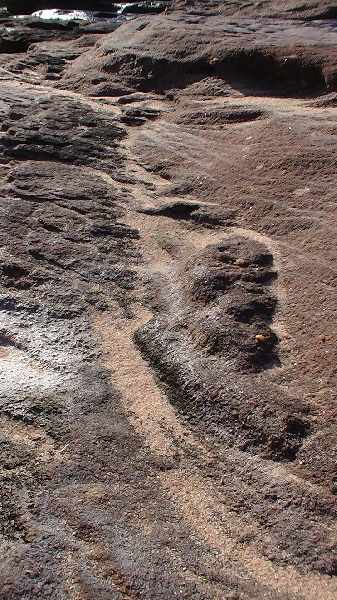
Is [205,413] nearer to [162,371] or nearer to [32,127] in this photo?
[162,371]

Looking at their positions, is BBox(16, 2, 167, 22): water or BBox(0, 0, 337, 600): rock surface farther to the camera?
BBox(16, 2, 167, 22): water

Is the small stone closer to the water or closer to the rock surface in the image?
the rock surface

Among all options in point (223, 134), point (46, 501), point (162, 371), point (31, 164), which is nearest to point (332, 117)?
point (223, 134)

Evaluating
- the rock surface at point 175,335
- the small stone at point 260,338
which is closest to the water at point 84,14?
the rock surface at point 175,335

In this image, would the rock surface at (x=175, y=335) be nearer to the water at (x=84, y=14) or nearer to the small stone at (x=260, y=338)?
the small stone at (x=260, y=338)

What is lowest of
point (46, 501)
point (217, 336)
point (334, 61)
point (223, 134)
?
point (46, 501)

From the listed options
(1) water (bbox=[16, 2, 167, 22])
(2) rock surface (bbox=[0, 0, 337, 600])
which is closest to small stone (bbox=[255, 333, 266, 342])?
(2) rock surface (bbox=[0, 0, 337, 600])

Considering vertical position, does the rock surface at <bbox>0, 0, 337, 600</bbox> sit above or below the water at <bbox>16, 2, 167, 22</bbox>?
below

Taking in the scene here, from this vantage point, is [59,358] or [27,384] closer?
[27,384]
